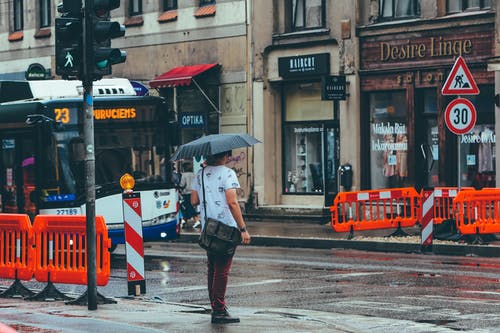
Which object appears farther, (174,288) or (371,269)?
(371,269)

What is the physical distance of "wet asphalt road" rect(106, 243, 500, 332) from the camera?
14.0 metres

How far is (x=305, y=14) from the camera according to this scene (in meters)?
33.6

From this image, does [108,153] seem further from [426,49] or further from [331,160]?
[331,160]

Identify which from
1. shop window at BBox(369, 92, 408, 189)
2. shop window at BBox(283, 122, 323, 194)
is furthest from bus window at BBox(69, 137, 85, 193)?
shop window at BBox(283, 122, 323, 194)

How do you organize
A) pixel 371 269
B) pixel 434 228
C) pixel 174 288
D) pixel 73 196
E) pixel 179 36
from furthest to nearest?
1. pixel 179 36
2. pixel 434 228
3. pixel 73 196
4. pixel 371 269
5. pixel 174 288

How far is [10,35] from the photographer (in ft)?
147

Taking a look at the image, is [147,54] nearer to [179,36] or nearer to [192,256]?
[179,36]

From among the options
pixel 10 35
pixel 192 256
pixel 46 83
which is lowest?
pixel 192 256

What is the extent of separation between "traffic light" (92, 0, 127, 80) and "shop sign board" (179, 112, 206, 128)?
22360mm

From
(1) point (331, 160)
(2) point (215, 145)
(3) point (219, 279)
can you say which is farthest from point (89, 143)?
(1) point (331, 160)

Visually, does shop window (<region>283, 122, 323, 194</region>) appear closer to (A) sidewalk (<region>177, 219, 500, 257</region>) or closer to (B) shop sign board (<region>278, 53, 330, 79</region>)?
(B) shop sign board (<region>278, 53, 330, 79</region>)

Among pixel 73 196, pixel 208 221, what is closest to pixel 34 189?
pixel 73 196

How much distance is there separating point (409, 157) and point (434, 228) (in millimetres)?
6213

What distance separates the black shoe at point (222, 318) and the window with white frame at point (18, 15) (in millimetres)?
32610
